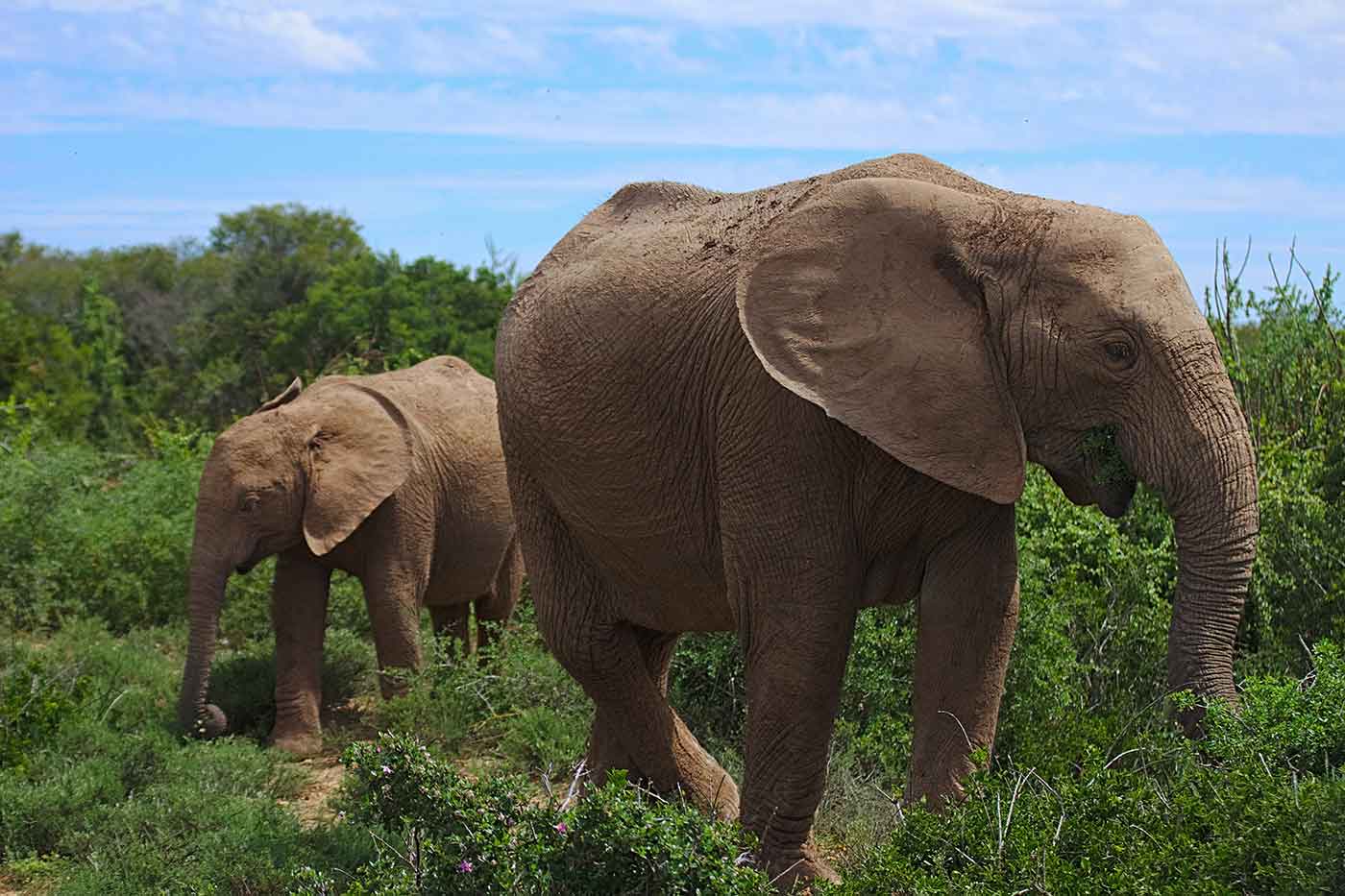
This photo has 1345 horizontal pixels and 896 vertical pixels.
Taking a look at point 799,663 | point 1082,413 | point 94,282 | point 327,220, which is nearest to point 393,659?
point 799,663

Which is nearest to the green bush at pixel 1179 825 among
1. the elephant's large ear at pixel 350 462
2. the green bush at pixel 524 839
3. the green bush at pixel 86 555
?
the green bush at pixel 524 839

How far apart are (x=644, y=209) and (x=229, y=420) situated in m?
16.1

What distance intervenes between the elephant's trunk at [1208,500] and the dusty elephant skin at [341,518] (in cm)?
549

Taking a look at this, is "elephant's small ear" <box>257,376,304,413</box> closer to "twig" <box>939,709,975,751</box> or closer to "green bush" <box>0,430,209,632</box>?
"green bush" <box>0,430,209,632</box>

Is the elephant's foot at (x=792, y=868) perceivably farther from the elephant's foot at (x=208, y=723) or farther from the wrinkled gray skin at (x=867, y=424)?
the elephant's foot at (x=208, y=723)

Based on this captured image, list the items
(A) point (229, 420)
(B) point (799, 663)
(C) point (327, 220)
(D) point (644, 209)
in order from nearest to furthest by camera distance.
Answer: (B) point (799, 663) → (D) point (644, 209) → (A) point (229, 420) → (C) point (327, 220)

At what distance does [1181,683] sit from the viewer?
14.5 ft

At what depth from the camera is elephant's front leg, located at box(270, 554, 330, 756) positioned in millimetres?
8984

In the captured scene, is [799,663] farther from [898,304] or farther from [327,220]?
[327,220]

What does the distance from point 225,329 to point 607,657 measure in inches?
814

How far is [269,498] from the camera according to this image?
8867 mm

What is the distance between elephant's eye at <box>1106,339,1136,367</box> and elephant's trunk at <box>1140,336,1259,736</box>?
0.36 ft

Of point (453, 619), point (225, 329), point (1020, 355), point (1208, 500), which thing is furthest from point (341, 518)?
point (225, 329)

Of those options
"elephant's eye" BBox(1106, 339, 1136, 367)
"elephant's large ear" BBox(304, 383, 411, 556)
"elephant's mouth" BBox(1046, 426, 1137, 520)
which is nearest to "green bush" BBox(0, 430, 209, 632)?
"elephant's large ear" BBox(304, 383, 411, 556)
